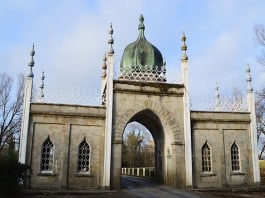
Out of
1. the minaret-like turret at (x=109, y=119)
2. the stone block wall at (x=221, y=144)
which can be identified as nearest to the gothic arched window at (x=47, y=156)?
the minaret-like turret at (x=109, y=119)

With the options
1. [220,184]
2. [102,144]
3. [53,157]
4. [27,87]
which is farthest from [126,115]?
[220,184]

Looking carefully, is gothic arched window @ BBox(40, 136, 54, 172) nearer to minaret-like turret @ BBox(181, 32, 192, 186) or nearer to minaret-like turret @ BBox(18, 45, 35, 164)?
minaret-like turret @ BBox(18, 45, 35, 164)

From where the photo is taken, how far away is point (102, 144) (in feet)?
64.3

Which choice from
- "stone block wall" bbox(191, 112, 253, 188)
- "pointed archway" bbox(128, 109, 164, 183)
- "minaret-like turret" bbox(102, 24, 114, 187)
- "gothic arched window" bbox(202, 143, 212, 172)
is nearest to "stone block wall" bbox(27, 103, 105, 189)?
"minaret-like turret" bbox(102, 24, 114, 187)

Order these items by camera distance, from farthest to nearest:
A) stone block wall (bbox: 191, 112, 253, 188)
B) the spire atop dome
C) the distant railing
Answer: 1. the distant railing
2. the spire atop dome
3. stone block wall (bbox: 191, 112, 253, 188)

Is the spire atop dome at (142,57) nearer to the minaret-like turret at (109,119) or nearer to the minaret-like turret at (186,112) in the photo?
the minaret-like turret at (186,112)

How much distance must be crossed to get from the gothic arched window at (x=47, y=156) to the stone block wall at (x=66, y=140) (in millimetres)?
226

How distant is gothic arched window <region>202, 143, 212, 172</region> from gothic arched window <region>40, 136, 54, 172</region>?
970 cm

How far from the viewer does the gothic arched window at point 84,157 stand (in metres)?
19.4

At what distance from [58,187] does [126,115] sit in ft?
19.3

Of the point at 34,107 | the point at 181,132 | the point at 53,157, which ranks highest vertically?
the point at 34,107

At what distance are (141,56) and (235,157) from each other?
384 inches

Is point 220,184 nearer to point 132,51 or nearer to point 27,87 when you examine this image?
point 132,51

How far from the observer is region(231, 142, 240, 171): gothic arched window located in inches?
846
